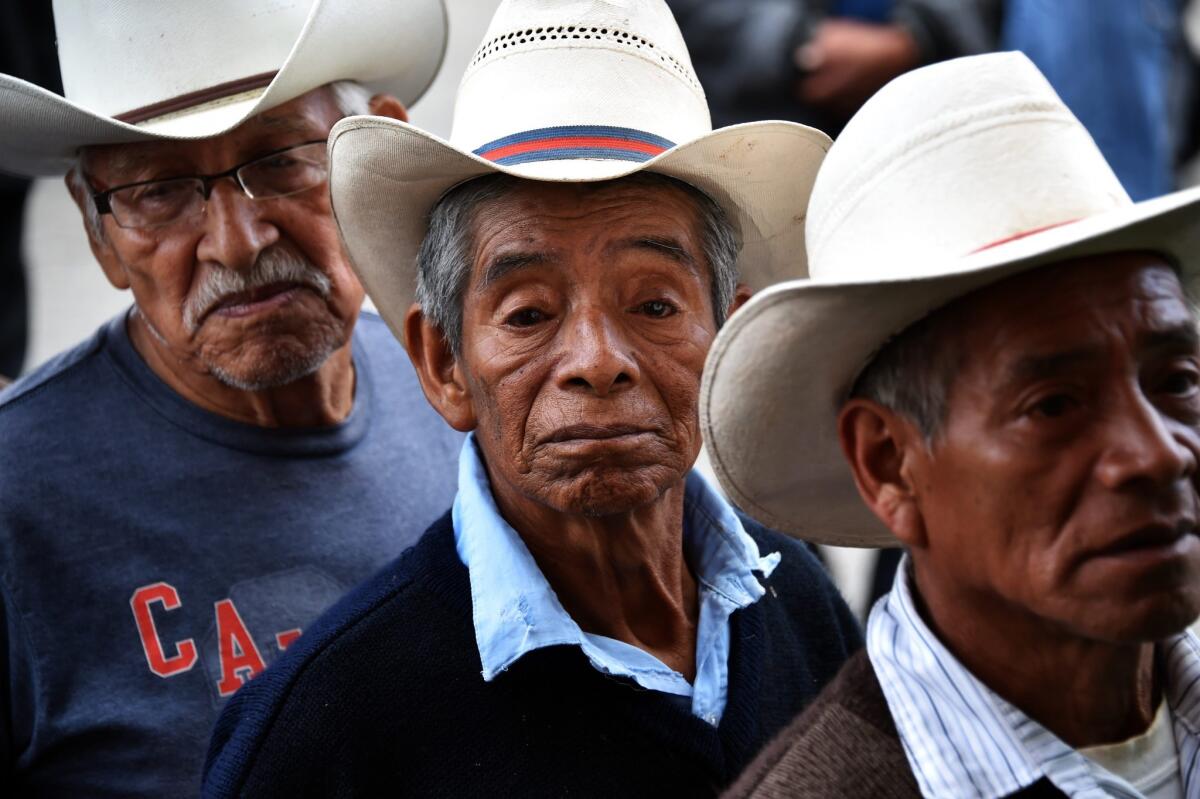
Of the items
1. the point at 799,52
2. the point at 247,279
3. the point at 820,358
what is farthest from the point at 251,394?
the point at 799,52

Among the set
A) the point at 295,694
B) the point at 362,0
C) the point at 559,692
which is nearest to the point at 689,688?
the point at 559,692

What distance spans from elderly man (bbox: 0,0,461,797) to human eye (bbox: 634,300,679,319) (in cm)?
96

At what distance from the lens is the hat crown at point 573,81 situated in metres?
2.75

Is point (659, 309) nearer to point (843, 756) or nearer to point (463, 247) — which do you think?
point (463, 247)

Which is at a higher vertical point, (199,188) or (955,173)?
(955,173)

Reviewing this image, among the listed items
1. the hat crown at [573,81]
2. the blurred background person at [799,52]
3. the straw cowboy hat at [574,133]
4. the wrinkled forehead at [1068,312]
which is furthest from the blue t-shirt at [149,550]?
the blurred background person at [799,52]

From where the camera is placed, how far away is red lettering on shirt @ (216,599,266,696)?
3.17 meters

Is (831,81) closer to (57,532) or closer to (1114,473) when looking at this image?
(57,532)

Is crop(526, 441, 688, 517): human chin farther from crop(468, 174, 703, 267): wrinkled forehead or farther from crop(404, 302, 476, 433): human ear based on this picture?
crop(468, 174, 703, 267): wrinkled forehead

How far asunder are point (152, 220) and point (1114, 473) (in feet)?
6.97

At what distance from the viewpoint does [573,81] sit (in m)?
A: 2.76

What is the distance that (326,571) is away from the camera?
11.0 ft

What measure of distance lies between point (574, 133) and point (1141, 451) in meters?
1.14

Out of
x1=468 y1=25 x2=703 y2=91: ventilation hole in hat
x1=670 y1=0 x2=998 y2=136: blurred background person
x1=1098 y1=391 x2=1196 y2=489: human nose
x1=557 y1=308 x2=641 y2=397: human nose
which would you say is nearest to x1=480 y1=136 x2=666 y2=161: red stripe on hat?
x1=468 y1=25 x2=703 y2=91: ventilation hole in hat
